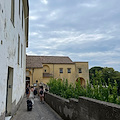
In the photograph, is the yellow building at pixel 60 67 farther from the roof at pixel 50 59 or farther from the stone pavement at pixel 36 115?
the stone pavement at pixel 36 115

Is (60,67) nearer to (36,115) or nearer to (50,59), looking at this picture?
(50,59)

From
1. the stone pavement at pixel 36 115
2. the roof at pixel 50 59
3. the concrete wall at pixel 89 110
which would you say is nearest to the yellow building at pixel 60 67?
the roof at pixel 50 59

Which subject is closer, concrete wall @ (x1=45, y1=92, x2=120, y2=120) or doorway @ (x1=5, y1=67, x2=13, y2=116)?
concrete wall @ (x1=45, y1=92, x2=120, y2=120)

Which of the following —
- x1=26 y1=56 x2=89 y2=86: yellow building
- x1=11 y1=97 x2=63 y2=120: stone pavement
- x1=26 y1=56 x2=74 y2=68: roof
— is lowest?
x1=11 y1=97 x2=63 y2=120: stone pavement

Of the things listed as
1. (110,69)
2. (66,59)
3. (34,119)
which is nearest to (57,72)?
(66,59)

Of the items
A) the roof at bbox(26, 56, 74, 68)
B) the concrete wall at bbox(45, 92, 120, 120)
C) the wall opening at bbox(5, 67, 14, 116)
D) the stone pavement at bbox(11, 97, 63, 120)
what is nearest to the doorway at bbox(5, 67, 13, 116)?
the wall opening at bbox(5, 67, 14, 116)

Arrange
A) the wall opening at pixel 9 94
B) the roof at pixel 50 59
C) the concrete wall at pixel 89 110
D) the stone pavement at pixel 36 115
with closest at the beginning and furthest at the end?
the concrete wall at pixel 89 110 → the wall opening at pixel 9 94 → the stone pavement at pixel 36 115 → the roof at pixel 50 59

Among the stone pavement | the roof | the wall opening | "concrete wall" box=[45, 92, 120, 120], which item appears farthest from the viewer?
the roof

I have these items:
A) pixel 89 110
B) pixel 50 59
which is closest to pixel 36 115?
pixel 89 110

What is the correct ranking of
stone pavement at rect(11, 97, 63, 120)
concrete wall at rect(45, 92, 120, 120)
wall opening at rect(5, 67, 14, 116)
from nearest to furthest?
concrete wall at rect(45, 92, 120, 120), wall opening at rect(5, 67, 14, 116), stone pavement at rect(11, 97, 63, 120)

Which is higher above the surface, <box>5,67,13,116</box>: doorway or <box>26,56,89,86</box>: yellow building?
<box>26,56,89,86</box>: yellow building

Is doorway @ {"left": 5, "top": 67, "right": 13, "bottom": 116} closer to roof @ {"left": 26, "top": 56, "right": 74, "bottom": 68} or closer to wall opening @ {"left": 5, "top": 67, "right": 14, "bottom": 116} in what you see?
wall opening @ {"left": 5, "top": 67, "right": 14, "bottom": 116}

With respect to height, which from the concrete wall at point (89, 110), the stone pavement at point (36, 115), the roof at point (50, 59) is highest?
the roof at point (50, 59)

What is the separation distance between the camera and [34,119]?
735cm
